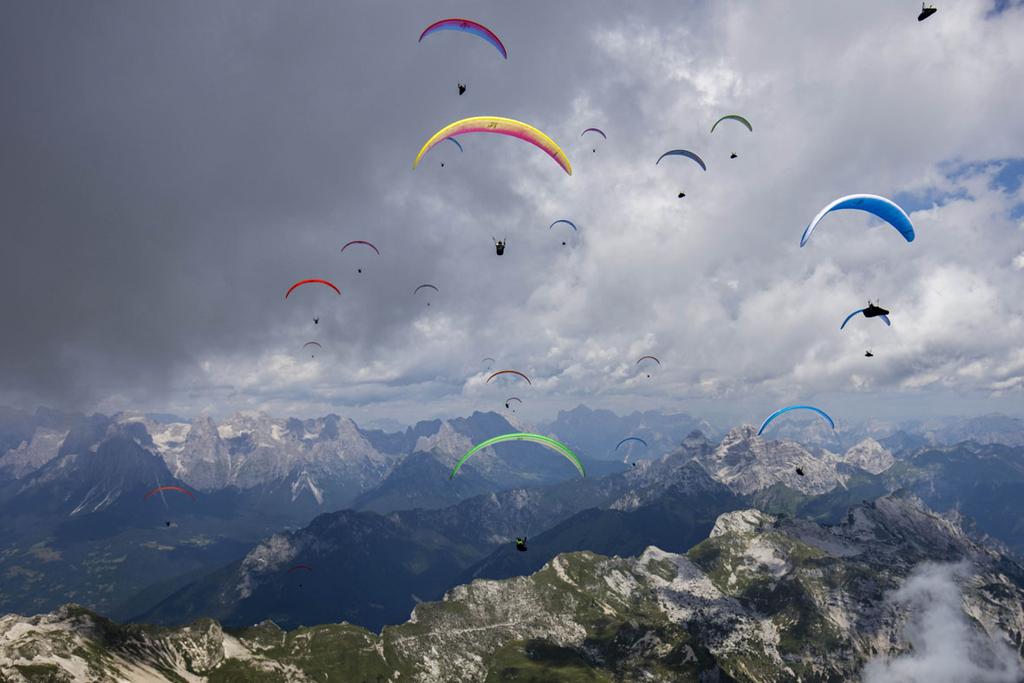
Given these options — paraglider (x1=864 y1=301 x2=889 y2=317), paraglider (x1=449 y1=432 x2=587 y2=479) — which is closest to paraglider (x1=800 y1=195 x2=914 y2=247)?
paraglider (x1=864 y1=301 x2=889 y2=317)

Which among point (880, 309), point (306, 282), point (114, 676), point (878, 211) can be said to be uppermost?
point (306, 282)

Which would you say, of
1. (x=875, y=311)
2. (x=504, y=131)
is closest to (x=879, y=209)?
(x=875, y=311)

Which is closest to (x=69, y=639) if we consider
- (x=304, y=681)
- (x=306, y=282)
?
(x=304, y=681)

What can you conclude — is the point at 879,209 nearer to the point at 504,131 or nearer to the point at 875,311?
the point at 875,311

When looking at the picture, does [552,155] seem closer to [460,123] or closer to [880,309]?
[460,123]

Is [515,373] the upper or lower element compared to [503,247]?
lower

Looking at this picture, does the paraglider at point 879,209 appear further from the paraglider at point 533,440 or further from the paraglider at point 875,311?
the paraglider at point 533,440

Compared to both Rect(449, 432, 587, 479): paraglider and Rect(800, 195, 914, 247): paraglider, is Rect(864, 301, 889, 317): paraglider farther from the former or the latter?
Rect(449, 432, 587, 479): paraglider
